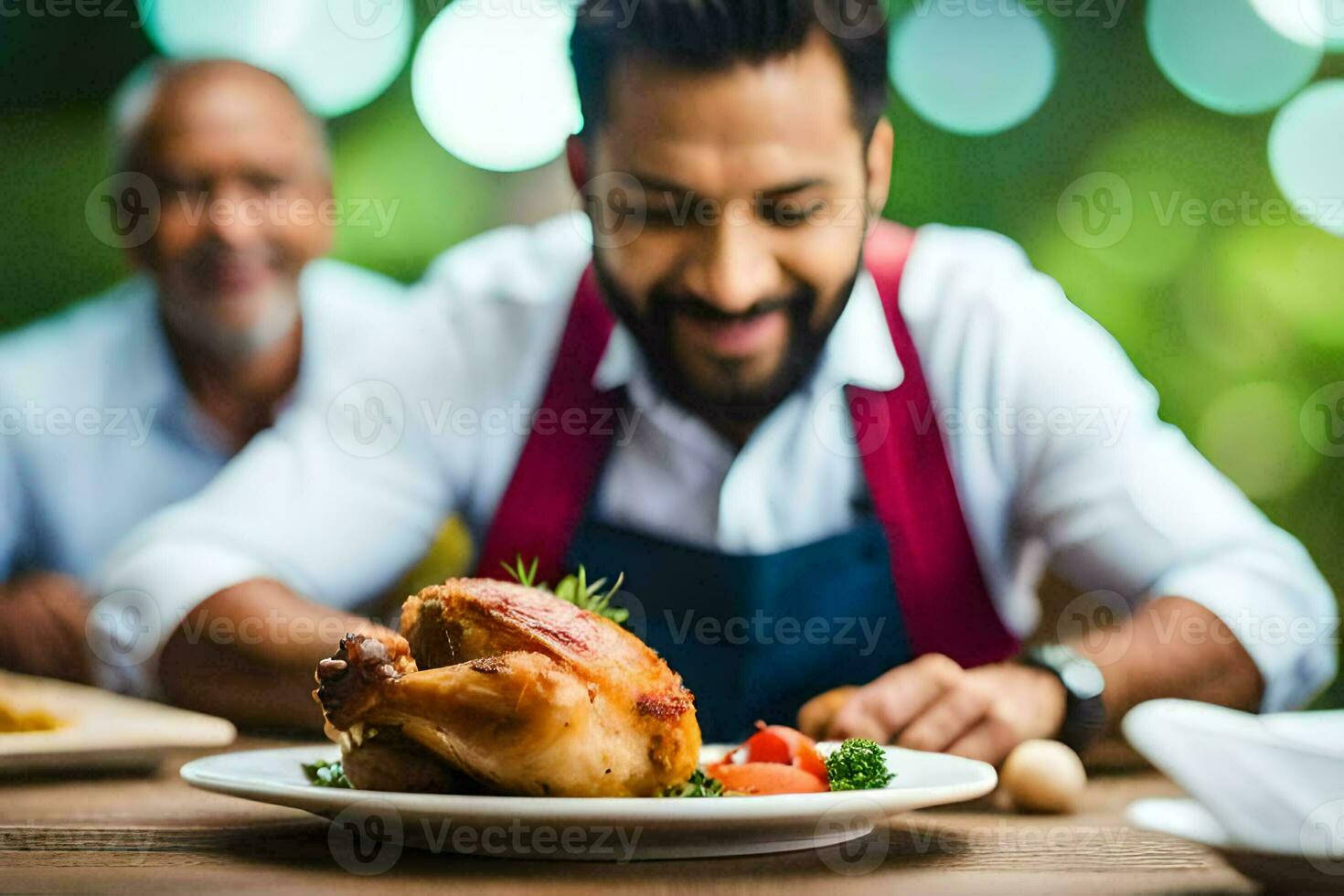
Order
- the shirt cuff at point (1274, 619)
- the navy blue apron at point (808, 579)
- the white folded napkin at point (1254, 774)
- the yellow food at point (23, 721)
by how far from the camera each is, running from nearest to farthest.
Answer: the white folded napkin at point (1254, 774) → the yellow food at point (23, 721) → the shirt cuff at point (1274, 619) → the navy blue apron at point (808, 579)

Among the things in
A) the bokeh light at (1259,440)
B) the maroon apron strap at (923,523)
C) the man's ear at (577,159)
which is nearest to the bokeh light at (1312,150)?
the bokeh light at (1259,440)

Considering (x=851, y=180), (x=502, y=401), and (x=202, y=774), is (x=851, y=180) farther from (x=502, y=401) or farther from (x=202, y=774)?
(x=202, y=774)

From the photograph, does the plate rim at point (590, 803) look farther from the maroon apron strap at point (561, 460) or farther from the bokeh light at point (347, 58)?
the bokeh light at point (347, 58)

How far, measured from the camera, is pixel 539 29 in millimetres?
2285

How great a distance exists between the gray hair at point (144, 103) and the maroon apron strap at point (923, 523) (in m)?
1.10

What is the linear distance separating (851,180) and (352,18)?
97 cm

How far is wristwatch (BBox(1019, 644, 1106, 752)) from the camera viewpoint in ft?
6.03

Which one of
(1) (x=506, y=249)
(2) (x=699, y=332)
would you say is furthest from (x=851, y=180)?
(1) (x=506, y=249)

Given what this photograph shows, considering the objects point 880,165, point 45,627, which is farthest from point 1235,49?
point 45,627

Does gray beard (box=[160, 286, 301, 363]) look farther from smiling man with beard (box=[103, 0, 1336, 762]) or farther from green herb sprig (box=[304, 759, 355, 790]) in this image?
green herb sprig (box=[304, 759, 355, 790])

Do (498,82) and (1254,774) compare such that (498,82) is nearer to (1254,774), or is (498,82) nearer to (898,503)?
(898,503)

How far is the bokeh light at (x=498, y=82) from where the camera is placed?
228cm

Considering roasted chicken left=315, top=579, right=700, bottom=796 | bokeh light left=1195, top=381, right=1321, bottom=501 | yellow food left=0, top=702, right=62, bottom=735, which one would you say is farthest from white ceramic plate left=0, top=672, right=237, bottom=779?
bokeh light left=1195, top=381, right=1321, bottom=501

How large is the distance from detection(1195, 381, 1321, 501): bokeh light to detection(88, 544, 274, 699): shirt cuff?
5.55ft
